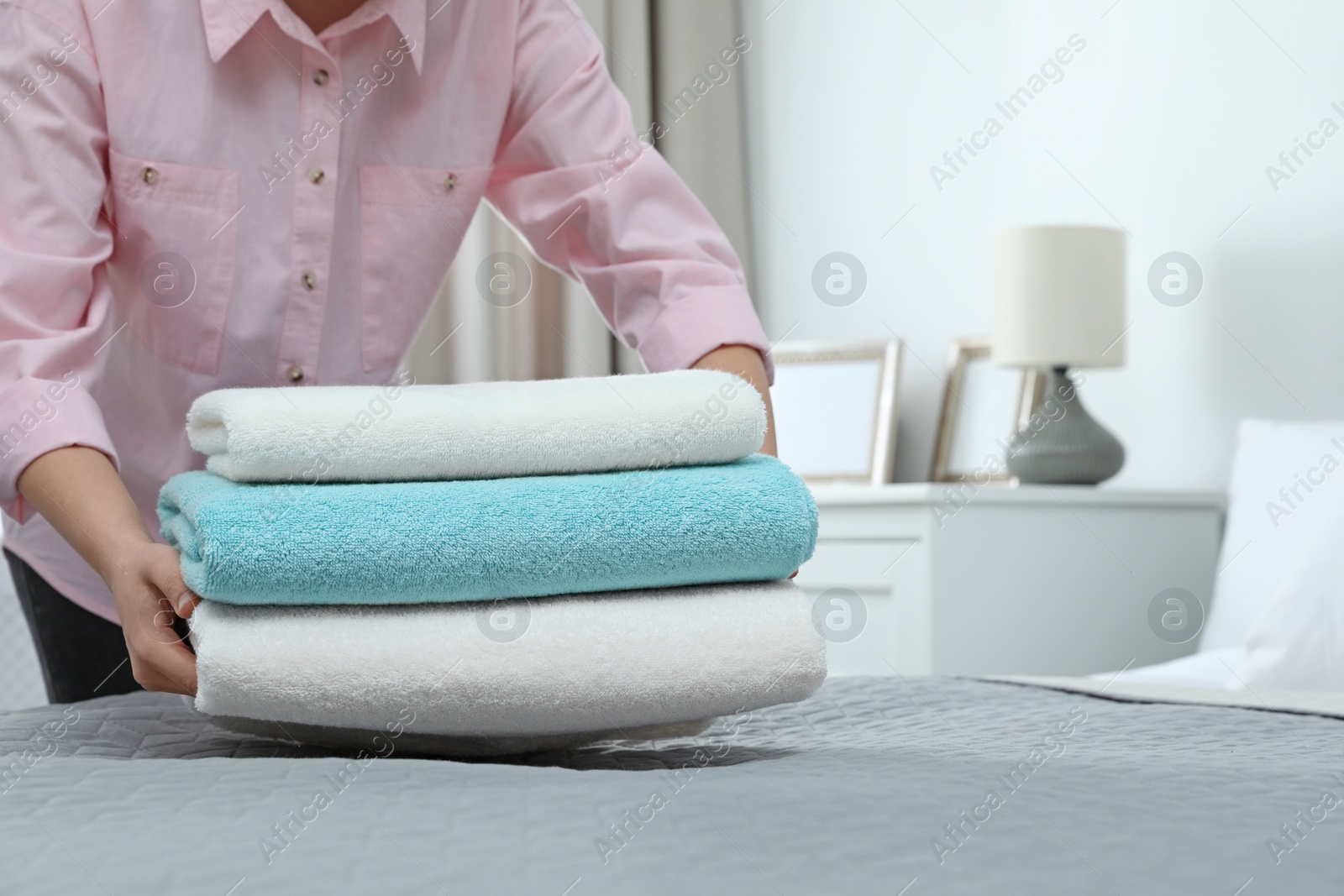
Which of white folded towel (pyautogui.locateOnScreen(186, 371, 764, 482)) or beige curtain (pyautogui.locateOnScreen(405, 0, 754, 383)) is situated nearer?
white folded towel (pyautogui.locateOnScreen(186, 371, 764, 482))

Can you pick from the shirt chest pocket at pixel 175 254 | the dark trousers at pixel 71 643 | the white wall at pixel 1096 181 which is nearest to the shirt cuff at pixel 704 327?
the shirt chest pocket at pixel 175 254

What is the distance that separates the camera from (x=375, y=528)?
536 mm

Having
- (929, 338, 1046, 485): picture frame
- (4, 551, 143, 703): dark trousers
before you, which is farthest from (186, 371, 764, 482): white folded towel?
(929, 338, 1046, 485): picture frame

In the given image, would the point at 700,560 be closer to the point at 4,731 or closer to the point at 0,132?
the point at 4,731

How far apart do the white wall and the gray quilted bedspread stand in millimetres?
1583

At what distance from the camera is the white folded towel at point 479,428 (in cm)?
56

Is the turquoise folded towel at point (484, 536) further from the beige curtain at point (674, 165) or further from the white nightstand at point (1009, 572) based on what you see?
the beige curtain at point (674, 165)

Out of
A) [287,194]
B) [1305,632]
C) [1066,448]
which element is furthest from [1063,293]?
[287,194]

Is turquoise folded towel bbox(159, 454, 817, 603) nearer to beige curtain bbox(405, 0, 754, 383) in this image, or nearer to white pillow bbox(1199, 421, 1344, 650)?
white pillow bbox(1199, 421, 1344, 650)

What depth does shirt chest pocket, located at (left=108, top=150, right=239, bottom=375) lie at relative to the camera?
85cm

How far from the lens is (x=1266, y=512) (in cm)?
181

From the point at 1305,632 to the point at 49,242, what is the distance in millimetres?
1225

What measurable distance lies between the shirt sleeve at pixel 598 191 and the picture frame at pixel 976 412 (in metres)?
1.44

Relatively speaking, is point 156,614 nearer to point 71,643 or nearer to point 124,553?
point 124,553
